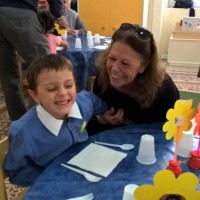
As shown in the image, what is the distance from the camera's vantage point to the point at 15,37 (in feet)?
6.63

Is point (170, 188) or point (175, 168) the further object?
point (175, 168)

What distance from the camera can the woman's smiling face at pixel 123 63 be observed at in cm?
132

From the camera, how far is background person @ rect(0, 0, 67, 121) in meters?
1.95

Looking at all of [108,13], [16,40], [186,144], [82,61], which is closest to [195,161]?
[186,144]

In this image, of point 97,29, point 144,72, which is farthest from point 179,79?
point 144,72

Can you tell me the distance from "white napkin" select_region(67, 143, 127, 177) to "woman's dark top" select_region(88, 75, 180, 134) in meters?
0.43

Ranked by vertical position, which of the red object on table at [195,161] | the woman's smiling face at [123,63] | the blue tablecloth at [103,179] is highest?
the woman's smiling face at [123,63]

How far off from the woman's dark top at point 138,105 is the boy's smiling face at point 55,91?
39 cm

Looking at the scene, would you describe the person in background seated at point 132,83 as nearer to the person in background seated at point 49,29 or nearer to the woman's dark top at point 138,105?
the woman's dark top at point 138,105

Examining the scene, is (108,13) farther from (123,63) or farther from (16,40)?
(123,63)

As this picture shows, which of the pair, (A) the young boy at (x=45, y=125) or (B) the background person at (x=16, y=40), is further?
(B) the background person at (x=16, y=40)

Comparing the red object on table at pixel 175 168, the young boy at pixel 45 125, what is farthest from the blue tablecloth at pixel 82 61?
the red object on table at pixel 175 168

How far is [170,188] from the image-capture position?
63 centimetres

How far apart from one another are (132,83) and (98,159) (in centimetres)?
57
